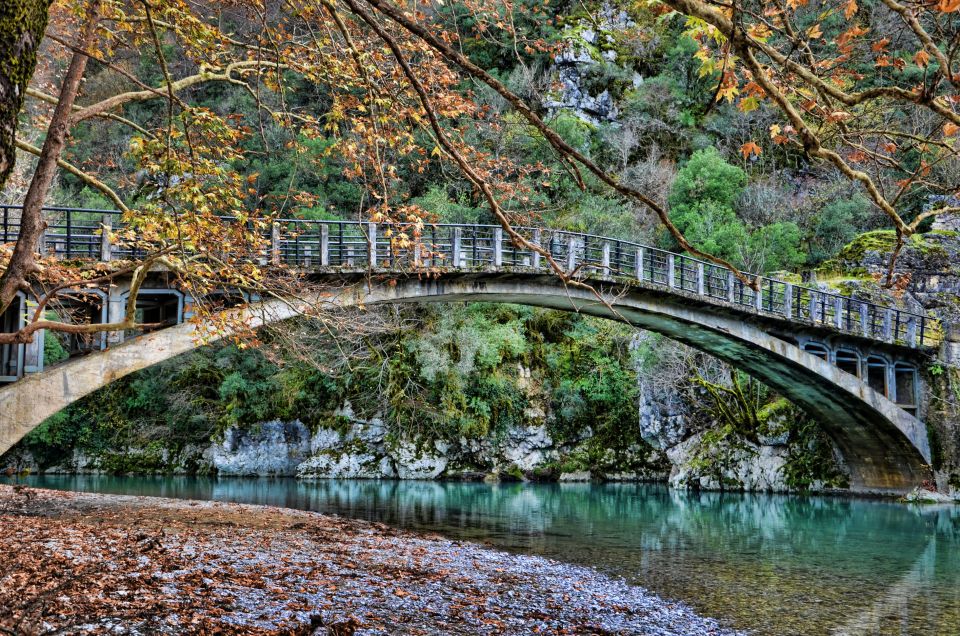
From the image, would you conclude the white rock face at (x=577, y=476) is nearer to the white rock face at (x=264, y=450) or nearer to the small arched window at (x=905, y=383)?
the white rock face at (x=264, y=450)

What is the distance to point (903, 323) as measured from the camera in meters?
24.5

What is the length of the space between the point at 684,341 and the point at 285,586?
19.0 m

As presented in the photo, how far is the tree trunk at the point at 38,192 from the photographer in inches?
194

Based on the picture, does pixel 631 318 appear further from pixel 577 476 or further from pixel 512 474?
pixel 512 474

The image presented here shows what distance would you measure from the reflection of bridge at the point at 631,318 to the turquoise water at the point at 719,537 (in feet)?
9.64

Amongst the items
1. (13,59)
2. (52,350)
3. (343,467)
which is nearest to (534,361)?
(343,467)

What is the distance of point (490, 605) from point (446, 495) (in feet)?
52.8

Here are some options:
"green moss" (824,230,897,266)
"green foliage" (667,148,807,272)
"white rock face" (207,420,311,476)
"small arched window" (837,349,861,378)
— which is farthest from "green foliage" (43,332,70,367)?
"green moss" (824,230,897,266)

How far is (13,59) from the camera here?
2902 mm

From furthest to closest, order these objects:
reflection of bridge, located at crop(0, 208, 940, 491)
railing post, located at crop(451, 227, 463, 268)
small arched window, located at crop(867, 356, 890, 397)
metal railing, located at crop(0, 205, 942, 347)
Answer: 1. small arched window, located at crop(867, 356, 890, 397)
2. railing post, located at crop(451, 227, 463, 268)
3. metal railing, located at crop(0, 205, 942, 347)
4. reflection of bridge, located at crop(0, 208, 940, 491)

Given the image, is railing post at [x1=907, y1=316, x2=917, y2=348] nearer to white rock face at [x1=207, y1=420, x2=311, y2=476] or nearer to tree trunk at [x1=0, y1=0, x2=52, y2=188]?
white rock face at [x1=207, y1=420, x2=311, y2=476]

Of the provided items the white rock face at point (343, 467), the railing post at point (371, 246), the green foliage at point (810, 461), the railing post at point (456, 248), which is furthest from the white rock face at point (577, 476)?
the railing post at point (371, 246)

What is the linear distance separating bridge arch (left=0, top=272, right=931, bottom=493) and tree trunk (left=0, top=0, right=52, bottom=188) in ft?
41.9

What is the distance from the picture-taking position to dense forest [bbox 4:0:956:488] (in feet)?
90.2
